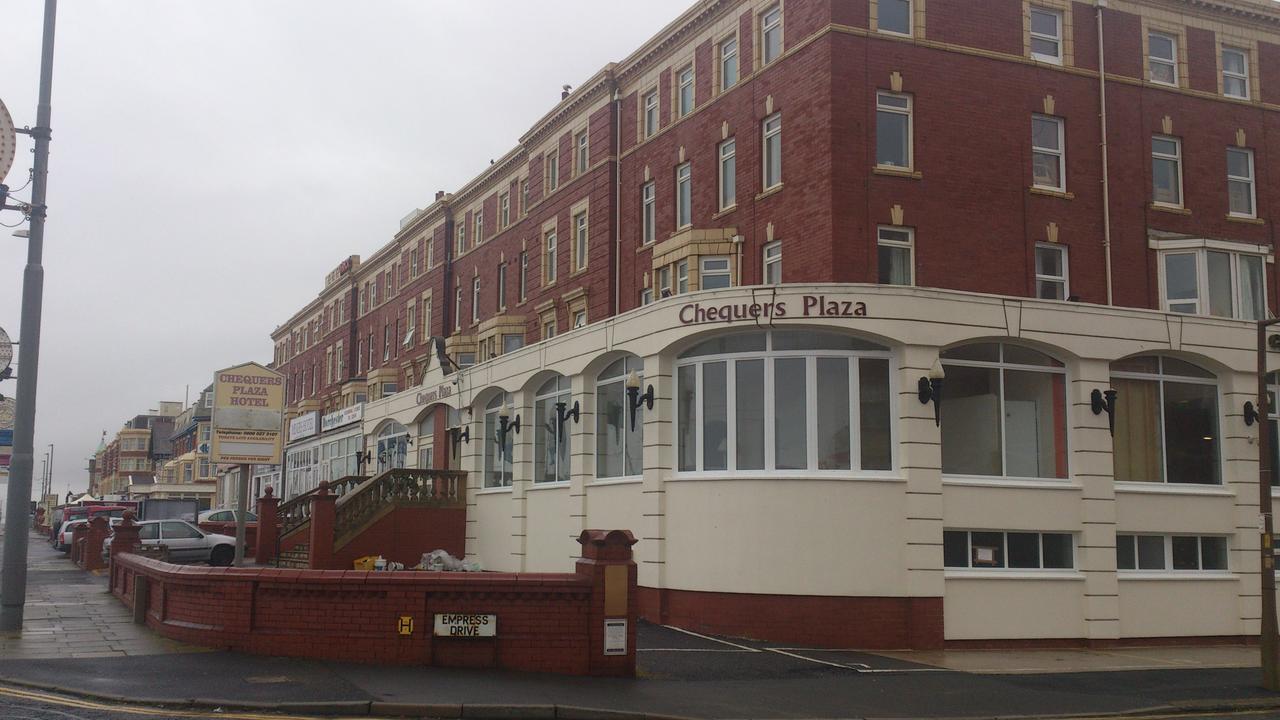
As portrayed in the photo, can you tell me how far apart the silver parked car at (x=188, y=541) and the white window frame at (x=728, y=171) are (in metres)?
19.0

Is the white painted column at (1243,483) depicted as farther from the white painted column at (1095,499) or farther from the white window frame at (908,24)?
the white window frame at (908,24)

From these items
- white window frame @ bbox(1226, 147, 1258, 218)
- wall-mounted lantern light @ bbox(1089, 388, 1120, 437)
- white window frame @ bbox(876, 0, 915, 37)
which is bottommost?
wall-mounted lantern light @ bbox(1089, 388, 1120, 437)

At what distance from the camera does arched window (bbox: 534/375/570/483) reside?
27.8m

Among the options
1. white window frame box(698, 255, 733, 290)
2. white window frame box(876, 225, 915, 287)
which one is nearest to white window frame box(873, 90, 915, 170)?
white window frame box(876, 225, 915, 287)

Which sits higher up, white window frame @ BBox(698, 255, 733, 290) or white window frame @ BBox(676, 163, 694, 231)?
white window frame @ BBox(676, 163, 694, 231)

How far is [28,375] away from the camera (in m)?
18.0

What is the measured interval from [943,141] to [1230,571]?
1021 centimetres

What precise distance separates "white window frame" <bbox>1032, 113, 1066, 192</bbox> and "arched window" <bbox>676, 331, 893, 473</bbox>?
733 cm

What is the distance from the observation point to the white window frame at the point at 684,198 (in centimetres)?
2959

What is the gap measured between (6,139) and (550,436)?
45.9 ft

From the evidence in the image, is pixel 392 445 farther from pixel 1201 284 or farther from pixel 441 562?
pixel 1201 284

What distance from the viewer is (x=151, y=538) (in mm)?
36594

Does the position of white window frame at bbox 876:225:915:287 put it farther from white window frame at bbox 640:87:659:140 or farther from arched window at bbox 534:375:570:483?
white window frame at bbox 640:87:659:140

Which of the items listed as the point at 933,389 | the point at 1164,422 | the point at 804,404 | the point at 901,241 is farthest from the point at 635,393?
the point at 1164,422
